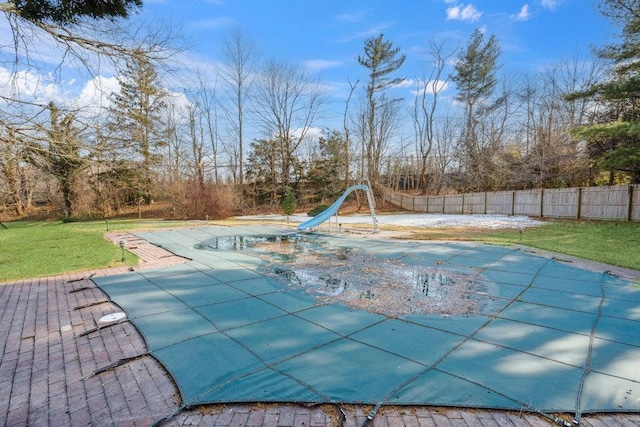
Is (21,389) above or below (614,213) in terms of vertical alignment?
below

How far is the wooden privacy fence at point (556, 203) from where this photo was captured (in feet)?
33.4

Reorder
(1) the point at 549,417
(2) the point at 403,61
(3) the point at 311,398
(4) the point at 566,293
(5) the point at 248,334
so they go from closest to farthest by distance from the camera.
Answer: (1) the point at 549,417 < (3) the point at 311,398 < (5) the point at 248,334 < (4) the point at 566,293 < (2) the point at 403,61

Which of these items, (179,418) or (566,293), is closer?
(179,418)

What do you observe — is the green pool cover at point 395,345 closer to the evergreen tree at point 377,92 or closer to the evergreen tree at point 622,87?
the evergreen tree at point 622,87

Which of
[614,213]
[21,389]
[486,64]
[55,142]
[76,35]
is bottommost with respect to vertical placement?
[21,389]

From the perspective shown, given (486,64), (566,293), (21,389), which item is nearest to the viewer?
(21,389)

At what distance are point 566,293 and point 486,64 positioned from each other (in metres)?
22.3

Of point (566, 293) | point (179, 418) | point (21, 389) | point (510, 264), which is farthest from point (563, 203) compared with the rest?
point (21, 389)

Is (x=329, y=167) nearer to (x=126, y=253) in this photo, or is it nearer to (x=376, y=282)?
(x=126, y=253)

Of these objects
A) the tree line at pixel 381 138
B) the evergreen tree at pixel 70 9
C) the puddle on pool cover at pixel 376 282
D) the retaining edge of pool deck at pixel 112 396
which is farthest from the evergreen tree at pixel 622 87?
the evergreen tree at pixel 70 9

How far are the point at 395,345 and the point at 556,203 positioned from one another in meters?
14.1

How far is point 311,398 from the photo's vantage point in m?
1.92

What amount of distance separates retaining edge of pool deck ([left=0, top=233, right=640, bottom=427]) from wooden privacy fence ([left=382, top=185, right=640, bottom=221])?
12.2 metres

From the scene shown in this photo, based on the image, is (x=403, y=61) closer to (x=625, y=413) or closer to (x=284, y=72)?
(x=284, y=72)
